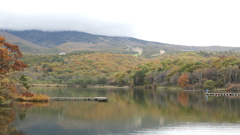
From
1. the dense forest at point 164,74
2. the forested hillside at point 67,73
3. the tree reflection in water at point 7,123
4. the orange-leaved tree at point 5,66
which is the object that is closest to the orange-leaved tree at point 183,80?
the dense forest at point 164,74

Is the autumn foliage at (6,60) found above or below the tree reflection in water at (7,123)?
above

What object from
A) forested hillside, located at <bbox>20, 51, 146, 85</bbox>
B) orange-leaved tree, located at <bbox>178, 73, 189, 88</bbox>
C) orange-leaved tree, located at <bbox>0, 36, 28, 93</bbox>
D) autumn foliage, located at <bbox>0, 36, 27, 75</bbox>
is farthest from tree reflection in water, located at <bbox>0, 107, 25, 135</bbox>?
forested hillside, located at <bbox>20, 51, 146, 85</bbox>

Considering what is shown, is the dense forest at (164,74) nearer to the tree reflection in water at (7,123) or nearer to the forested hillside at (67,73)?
the forested hillside at (67,73)

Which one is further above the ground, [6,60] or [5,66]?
[6,60]

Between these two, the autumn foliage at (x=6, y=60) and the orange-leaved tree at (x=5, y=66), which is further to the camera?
the autumn foliage at (x=6, y=60)

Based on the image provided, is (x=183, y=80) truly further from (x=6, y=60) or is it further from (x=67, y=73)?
(x=67, y=73)

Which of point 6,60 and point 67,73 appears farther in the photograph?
point 67,73

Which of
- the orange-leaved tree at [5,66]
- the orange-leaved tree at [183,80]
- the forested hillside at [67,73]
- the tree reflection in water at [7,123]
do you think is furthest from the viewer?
the forested hillside at [67,73]

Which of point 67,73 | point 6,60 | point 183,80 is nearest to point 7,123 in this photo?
point 6,60

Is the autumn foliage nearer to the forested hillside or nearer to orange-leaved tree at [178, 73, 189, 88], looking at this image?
orange-leaved tree at [178, 73, 189, 88]

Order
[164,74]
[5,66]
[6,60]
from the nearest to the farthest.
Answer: [6,60], [5,66], [164,74]

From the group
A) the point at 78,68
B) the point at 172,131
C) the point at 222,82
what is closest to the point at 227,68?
the point at 222,82

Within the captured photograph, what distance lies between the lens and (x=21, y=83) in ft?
163

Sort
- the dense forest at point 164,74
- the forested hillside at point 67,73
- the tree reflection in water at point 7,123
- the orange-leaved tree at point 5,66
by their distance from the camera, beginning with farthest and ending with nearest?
1. the forested hillside at point 67,73
2. the dense forest at point 164,74
3. the orange-leaved tree at point 5,66
4. the tree reflection in water at point 7,123
